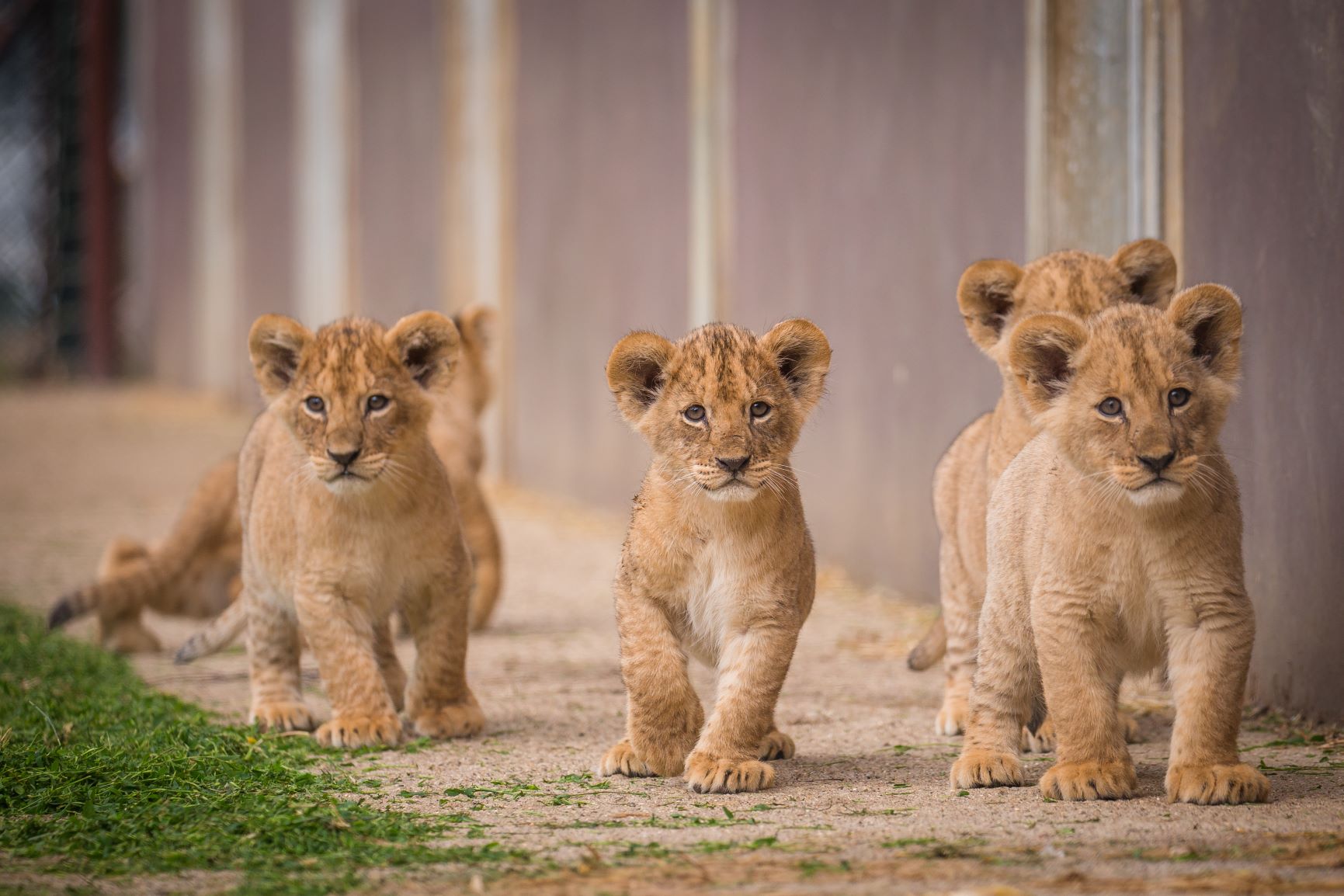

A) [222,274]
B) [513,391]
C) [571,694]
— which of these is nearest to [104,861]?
[571,694]

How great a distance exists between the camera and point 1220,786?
4348mm

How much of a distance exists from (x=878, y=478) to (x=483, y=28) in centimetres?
701

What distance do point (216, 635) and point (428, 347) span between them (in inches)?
64.7

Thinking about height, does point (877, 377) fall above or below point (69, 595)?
above

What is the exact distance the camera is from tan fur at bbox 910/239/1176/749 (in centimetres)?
556

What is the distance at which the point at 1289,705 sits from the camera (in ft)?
18.6

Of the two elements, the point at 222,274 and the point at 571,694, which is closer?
the point at 571,694

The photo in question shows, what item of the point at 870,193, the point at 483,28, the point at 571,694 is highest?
the point at 483,28

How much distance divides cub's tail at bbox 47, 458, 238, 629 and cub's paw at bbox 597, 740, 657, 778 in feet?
Answer: 10.2

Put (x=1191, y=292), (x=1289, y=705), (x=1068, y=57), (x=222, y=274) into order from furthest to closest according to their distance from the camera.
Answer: (x=222, y=274) < (x=1068, y=57) < (x=1289, y=705) < (x=1191, y=292)

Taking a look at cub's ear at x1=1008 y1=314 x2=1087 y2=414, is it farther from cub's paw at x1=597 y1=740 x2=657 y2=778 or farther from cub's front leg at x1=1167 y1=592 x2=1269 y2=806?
cub's paw at x1=597 y1=740 x2=657 y2=778

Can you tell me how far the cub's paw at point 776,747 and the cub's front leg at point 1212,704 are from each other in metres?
1.20

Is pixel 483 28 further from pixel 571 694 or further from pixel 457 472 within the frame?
pixel 571 694

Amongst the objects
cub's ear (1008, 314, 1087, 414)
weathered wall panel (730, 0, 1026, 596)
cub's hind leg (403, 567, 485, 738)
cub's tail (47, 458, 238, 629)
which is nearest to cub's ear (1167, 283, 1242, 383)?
cub's ear (1008, 314, 1087, 414)
